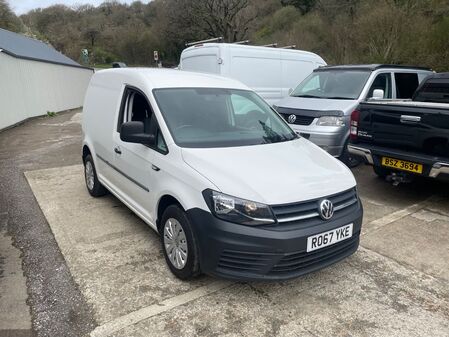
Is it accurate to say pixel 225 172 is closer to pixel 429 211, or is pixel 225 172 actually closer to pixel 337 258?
pixel 337 258

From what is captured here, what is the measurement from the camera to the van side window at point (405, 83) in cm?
796


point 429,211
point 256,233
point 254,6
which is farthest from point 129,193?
point 254,6

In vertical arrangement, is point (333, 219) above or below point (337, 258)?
above

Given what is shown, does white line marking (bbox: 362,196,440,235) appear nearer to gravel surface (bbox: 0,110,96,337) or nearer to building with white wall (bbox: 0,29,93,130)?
gravel surface (bbox: 0,110,96,337)

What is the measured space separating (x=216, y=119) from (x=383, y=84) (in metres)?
4.90

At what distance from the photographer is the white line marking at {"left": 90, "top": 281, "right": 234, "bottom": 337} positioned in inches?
116

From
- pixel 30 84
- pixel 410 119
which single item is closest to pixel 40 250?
pixel 410 119

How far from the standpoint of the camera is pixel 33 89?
56.6ft

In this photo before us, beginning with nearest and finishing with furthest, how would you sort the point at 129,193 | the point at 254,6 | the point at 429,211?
the point at 129,193 → the point at 429,211 → the point at 254,6

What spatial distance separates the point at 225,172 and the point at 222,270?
779 mm

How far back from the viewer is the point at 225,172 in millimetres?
3258

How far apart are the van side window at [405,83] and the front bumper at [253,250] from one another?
18.9ft

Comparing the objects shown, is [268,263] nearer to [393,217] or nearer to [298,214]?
[298,214]

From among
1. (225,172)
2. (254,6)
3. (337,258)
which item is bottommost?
(337,258)
